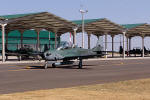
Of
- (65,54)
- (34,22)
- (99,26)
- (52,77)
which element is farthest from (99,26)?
(52,77)

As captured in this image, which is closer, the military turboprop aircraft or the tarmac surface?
the tarmac surface

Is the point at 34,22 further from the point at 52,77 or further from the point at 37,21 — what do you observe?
the point at 52,77

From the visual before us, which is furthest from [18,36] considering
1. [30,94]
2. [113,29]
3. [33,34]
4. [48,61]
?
[30,94]

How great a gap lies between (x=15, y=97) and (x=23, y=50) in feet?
119

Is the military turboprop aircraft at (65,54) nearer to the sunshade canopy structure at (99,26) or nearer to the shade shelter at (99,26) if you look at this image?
the shade shelter at (99,26)

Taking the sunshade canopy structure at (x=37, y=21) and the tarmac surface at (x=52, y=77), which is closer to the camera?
the tarmac surface at (x=52, y=77)

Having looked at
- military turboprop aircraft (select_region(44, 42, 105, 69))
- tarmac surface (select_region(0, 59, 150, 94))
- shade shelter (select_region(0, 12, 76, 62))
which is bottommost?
tarmac surface (select_region(0, 59, 150, 94))

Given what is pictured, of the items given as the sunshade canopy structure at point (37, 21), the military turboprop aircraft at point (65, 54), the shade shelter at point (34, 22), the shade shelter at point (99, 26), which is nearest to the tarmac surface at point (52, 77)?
the military turboprop aircraft at point (65, 54)

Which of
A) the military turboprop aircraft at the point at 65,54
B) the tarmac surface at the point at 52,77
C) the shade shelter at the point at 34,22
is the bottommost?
the tarmac surface at the point at 52,77

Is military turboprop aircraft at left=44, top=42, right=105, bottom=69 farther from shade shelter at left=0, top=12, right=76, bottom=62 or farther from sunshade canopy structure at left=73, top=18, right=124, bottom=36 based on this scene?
sunshade canopy structure at left=73, top=18, right=124, bottom=36

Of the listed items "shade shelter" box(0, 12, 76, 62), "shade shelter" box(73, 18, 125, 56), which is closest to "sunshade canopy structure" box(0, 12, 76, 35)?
"shade shelter" box(0, 12, 76, 62)

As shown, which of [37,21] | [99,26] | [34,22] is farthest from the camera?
[99,26]

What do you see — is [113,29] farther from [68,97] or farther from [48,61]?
[68,97]

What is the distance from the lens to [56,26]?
54.7 meters
